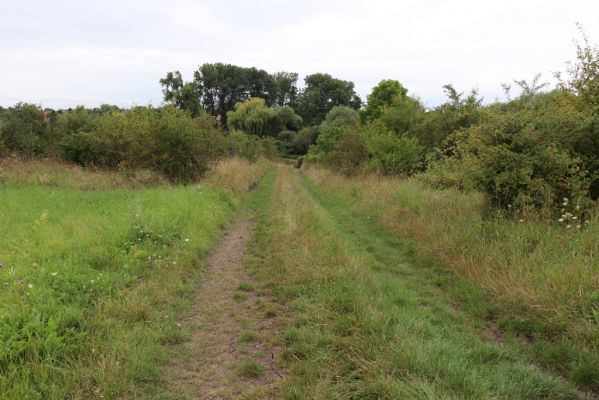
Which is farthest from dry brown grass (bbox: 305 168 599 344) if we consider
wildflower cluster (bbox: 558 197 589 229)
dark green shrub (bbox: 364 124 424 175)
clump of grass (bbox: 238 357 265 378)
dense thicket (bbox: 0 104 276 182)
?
dense thicket (bbox: 0 104 276 182)

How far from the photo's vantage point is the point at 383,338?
368 cm

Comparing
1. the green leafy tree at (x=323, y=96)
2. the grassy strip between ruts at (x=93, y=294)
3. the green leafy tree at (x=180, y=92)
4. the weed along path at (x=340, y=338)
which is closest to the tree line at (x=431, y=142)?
the weed along path at (x=340, y=338)

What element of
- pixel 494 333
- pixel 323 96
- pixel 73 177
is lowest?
pixel 494 333

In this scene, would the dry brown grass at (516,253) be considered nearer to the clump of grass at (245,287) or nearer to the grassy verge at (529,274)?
the grassy verge at (529,274)

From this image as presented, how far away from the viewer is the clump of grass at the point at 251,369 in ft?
11.7

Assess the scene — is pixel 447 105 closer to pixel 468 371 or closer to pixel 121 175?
pixel 121 175

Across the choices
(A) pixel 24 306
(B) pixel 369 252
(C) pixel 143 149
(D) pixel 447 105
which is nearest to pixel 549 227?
(B) pixel 369 252

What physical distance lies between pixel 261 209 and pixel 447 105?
34.5 feet

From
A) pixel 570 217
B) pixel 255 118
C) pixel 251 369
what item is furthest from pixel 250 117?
pixel 251 369

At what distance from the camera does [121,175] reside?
15000 mm

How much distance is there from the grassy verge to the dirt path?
9.44 feet

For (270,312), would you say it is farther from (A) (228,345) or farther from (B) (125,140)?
(B) (125,140)

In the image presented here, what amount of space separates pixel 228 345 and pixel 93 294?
1.94 metres

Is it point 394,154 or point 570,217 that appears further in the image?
point 394,154
